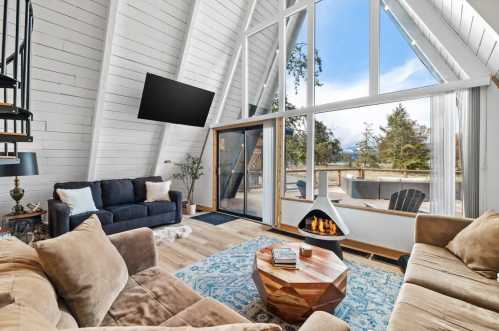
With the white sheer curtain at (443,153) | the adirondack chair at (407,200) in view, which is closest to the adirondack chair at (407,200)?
the adirondack chair at (407,200)

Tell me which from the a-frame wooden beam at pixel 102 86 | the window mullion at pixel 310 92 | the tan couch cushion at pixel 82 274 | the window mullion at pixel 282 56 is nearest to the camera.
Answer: the tan couch cushion at pixel 82 274

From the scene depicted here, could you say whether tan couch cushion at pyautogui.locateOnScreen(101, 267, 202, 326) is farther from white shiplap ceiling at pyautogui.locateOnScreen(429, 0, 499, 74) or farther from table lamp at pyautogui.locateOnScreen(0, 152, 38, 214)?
white shiplap ceiling at pyautogui.locateOnScreen(429, 0, 499, 74)

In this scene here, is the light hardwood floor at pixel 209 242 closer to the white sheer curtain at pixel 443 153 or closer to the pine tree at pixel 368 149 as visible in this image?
the white sheer curtain at pixel 443 153

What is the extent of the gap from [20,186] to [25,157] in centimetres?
105

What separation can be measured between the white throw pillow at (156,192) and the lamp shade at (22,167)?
68.9 inches

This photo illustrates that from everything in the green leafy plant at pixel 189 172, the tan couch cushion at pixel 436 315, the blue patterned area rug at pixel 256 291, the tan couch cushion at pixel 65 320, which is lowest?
the blue patterned area rug at pixel 256 291

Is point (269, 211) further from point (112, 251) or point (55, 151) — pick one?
point (55, 151)

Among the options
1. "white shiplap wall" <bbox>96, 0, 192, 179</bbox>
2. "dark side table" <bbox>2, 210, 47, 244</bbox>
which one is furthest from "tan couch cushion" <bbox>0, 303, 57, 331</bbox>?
"white shiplap wall" <bbox>96, 0, 192, 179</bbox>

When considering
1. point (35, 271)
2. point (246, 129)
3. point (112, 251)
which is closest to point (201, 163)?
point (246, 129)

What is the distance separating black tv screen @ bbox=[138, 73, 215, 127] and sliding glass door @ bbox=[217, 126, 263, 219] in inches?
37.9

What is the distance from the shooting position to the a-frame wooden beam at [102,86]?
114 inches

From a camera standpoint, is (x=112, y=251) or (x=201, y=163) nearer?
(x=112, y=251)

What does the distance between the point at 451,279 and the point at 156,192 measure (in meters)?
4.24

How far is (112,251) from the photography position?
140cm
